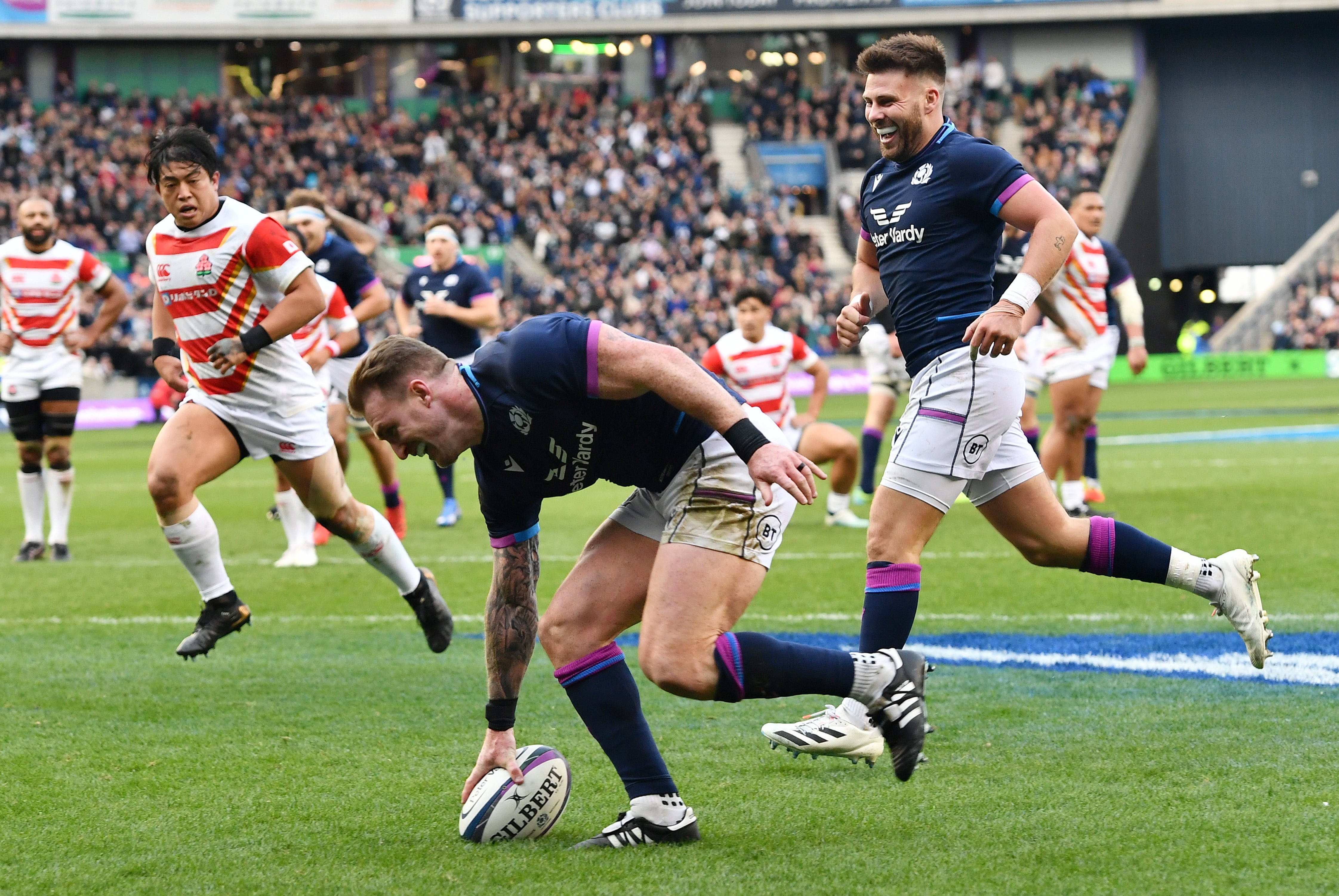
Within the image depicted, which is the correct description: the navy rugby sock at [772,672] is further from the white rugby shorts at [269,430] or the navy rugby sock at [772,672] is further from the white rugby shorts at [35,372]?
the white rugby shorts at [35,372]

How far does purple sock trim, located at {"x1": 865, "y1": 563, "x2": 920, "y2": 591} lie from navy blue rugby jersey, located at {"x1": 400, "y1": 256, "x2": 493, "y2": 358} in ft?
25.1

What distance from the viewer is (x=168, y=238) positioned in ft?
21.3

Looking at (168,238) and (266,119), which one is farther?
(266,119)

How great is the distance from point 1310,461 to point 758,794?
13103 millimetres

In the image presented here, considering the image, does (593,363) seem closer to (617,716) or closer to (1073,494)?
(617,716)

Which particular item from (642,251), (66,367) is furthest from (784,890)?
(642,251)

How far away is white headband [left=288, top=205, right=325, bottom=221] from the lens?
10352 millimetres

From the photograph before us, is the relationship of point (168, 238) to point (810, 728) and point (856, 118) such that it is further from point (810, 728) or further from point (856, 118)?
point (856, 118)

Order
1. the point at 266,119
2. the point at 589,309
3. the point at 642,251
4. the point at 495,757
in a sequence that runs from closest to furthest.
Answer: the point at 495,757 → the point at 589,309 → the point at 642,251 → the point at 266,119

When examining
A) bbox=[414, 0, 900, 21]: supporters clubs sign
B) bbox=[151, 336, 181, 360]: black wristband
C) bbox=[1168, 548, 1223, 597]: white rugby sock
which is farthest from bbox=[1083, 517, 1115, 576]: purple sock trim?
bbox=[414, 0, 900, 21]: supporters clubs sign

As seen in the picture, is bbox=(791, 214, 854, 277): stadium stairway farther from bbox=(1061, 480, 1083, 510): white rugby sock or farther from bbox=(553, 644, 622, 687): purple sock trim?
bbox=(553, 644, 622, 687): purple sock trim

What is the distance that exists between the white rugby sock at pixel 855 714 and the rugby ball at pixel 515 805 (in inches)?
36.5

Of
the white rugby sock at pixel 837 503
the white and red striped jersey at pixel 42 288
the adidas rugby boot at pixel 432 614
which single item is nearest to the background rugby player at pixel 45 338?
the white and red striped jersey at pixel 42 288

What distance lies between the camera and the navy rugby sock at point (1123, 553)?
16.8 feet
